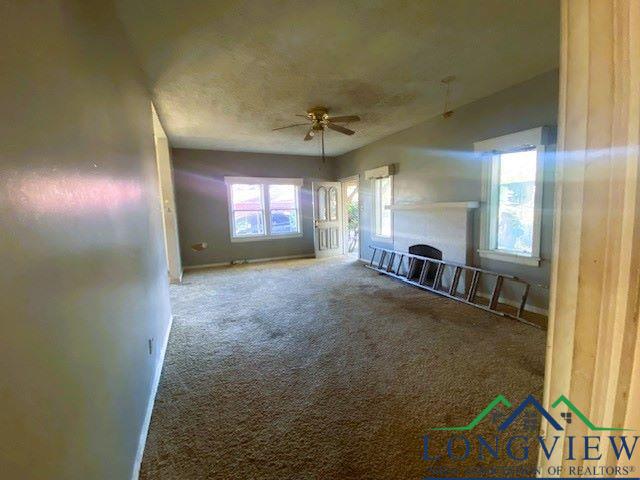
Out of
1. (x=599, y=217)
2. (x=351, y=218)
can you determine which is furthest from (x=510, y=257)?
(x=351, y=218)

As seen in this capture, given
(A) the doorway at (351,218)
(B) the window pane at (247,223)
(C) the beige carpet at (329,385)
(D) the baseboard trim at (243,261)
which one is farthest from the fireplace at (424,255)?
(B) the window pane at (247,223)

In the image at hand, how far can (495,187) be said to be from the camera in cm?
349

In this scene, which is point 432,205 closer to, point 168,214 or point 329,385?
point 329,385

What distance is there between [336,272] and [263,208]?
2496mm

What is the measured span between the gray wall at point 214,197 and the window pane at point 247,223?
21 centimetres

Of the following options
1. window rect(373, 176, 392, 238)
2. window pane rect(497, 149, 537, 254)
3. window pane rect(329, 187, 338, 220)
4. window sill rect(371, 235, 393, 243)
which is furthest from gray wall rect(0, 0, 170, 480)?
window pane rect(329, 187, 338, 220)

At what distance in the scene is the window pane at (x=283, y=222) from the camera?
6.84 m

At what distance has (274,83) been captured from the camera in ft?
9.71

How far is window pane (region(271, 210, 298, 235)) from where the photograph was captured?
22.4 ft

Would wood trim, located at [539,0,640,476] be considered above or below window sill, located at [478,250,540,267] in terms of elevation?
above

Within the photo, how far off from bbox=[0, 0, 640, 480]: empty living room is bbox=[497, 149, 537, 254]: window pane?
3cm

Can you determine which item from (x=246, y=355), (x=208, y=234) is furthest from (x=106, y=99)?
(x=208, y=234)

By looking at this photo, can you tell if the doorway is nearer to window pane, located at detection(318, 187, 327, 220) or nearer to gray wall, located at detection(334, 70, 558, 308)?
window pane, located at detection(318, 187, 327, 220)

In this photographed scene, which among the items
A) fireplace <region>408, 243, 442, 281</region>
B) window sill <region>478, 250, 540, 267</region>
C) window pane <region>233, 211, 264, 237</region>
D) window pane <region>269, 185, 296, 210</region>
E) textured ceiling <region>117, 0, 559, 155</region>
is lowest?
fireplace <region>408, 243, 442, 281</region>
